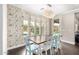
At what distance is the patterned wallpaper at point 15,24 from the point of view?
2.08m

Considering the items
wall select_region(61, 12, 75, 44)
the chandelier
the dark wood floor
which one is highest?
the chandelier

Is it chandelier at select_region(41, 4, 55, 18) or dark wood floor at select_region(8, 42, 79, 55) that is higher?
chandelier at select_region(41, 4, 55, 18)

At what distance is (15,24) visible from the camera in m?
2.10

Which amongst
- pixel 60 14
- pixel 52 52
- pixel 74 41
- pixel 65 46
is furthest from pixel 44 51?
pixel 60 14

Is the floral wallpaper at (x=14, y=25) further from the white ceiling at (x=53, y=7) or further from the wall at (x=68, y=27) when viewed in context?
the wall at (x=68, y=27)

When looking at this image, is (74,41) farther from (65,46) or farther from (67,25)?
(67,25)

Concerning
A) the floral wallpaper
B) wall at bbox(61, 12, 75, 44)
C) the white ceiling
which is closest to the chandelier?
the white ceiling

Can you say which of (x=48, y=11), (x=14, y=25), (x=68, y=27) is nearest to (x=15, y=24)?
(x=14, y=25)

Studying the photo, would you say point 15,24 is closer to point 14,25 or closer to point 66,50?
point 14,25

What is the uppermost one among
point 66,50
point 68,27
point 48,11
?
point 48,11

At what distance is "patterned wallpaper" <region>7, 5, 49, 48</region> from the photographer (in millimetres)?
2076

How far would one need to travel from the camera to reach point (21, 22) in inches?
83.3

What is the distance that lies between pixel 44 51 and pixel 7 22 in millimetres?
876

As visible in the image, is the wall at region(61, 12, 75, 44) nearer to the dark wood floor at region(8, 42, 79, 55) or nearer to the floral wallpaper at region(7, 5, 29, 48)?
the dark wood floor at region(8, 42, 79, 55)
